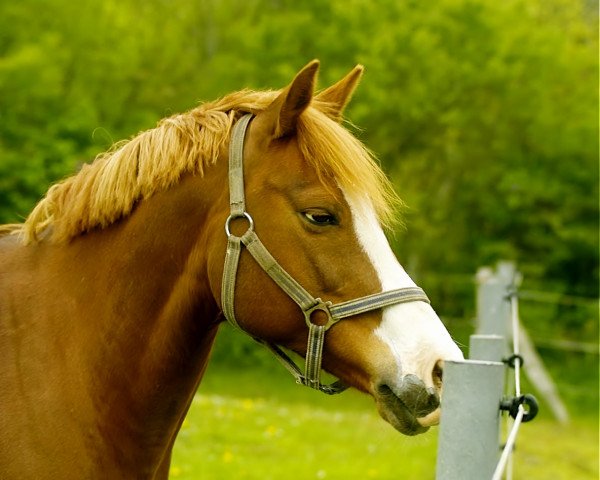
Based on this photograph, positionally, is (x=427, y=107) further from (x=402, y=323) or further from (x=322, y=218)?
(x=402, y=323)

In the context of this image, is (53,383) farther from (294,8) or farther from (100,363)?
(294,8)

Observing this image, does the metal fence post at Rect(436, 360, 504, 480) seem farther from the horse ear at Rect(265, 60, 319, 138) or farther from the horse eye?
the horse ear at Rect(265, 60, 319, 138)

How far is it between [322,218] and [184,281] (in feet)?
1.80

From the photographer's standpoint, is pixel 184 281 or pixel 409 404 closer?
pixel 409 404

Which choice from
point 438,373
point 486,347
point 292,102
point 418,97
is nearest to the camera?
point 438,373

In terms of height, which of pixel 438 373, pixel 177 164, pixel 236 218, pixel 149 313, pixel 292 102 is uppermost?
pixel 292 102

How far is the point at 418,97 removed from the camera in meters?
17.4

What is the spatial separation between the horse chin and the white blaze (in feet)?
0.19

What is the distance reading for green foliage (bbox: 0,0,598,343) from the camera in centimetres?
1672

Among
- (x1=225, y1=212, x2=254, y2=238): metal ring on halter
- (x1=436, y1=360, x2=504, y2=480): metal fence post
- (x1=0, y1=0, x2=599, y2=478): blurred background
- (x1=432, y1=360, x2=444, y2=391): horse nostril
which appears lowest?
(x1=436, y1=360, x2=504, y2=480): metal fence post


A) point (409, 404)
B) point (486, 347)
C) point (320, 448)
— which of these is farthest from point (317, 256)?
point (320, 448)

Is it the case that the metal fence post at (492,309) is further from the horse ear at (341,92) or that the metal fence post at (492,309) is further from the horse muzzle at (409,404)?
the horse muzzle at (409,404)

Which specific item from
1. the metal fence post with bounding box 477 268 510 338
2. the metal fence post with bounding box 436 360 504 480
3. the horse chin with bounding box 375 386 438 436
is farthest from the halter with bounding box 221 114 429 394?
the metal fence post with bounding box 477 268 510 338

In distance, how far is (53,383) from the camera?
2.76 metres
